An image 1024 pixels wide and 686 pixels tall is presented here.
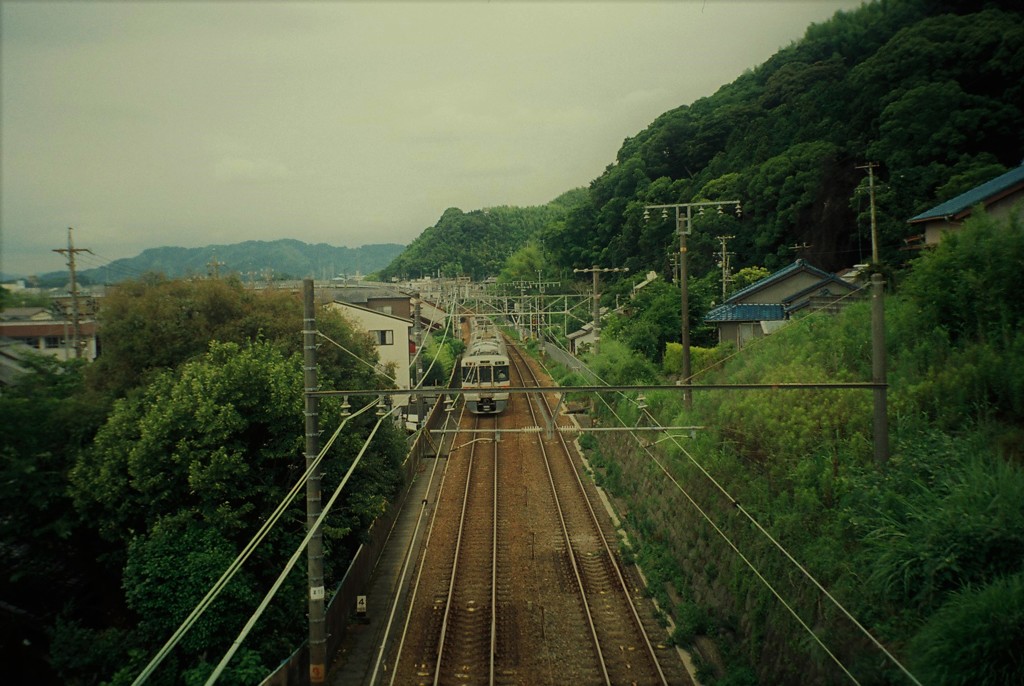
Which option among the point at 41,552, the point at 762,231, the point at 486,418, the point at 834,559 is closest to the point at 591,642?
the point at 834,559

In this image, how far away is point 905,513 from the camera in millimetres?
5969

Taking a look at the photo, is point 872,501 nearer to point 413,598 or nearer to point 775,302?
point 413,598

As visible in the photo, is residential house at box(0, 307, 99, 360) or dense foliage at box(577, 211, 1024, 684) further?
residential house at box(0, 307, 99, 360)

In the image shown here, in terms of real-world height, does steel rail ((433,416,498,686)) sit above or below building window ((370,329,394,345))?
below

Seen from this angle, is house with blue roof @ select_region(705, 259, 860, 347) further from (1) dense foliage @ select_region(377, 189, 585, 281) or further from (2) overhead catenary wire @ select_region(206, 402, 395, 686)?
(1) dense foliage @ select_region(377, 189, 585, 281)

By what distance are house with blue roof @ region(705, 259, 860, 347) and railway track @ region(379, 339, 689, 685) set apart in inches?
206

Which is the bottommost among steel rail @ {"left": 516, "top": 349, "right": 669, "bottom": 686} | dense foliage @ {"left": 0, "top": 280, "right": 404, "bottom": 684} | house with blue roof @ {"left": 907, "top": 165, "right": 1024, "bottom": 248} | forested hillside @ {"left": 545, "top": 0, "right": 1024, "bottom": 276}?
steel rail @ {"left": 516, "top": 349, "right": 669, "bottom": 686}

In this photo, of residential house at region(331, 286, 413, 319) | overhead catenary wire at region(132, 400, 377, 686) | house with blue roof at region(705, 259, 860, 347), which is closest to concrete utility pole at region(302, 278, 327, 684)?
overhead catenary wire at region(132, 400, 377, 686)

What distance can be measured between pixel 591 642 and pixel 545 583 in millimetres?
1822

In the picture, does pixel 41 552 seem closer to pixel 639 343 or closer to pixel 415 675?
pixel 415 675

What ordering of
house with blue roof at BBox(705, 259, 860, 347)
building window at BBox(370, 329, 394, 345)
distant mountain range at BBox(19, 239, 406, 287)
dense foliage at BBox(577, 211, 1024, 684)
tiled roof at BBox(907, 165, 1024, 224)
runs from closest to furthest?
dense foliage at BBox(577, 211, 1024, 684) → tiled roof at BBox(907, 165, 1024, 224) → distant mountain range at BBox(19, 239, 406, 287) → house with blue roof at BBox(705, 259, 860, 347) → building window at BBox(370, 329, 394, 345)

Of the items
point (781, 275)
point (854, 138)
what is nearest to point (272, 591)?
point (781, 275)

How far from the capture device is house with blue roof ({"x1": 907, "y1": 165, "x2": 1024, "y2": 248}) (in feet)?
35.9

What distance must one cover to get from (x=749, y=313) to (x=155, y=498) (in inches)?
515
